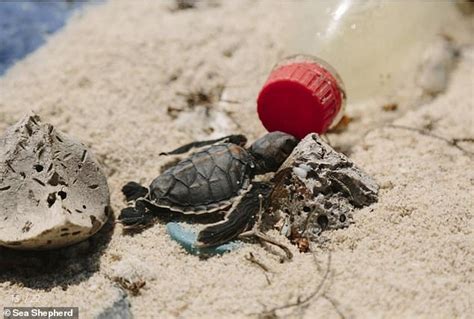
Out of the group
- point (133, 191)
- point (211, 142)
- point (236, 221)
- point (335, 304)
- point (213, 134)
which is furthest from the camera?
point (213, 134)

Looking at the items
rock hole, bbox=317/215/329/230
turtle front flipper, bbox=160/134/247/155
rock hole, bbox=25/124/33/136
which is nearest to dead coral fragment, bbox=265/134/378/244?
rock hole, bbox=317/215/329/230

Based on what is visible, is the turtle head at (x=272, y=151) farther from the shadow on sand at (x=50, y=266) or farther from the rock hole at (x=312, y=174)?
the shadow on sand at (x=50, y=266)

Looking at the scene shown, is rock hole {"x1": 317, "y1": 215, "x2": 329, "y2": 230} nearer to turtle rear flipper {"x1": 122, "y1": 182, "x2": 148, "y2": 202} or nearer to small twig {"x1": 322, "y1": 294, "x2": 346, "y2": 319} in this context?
small twig {"x1": 322, "y1": 294, "x2": 346, "y2": 319}

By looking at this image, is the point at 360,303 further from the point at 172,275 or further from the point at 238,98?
the point at 238,98

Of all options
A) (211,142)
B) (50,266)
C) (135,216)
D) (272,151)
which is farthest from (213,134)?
(50,266)

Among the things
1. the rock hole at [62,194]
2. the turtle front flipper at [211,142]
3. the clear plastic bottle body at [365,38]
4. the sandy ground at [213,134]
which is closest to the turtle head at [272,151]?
the turtle front flipper at [211,142]

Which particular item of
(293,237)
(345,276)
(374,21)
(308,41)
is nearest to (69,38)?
(308,41)

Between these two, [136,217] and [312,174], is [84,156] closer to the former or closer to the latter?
[136,217]
